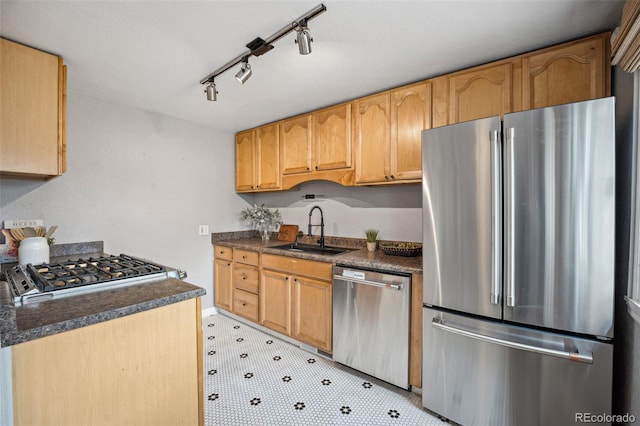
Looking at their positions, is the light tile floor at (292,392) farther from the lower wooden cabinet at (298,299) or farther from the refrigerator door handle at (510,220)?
the refrigerator door handle at (510,220)

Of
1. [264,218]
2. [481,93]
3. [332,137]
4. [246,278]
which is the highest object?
[481,93]

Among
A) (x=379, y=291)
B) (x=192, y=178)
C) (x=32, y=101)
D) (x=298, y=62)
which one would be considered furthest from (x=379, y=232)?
(x=32, y=101)

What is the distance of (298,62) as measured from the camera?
6.13 ft

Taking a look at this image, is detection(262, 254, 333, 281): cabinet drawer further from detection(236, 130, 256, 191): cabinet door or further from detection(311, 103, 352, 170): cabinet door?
detection(236, 130, 256, 191): cabinet door

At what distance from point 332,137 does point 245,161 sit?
1364 millimetres

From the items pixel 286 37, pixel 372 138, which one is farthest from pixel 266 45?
pixel 372 138

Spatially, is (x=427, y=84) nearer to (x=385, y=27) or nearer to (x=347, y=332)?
(x=385, y=27)

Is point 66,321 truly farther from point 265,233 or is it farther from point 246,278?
point 265,233

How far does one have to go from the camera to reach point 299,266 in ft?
8.04

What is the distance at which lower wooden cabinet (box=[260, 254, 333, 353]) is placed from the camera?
2.30 metres

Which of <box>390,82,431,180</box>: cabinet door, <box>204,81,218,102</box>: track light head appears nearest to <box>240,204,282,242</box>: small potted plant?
<box>204,81,218,102</box>: track light head

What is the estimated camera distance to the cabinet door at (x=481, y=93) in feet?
5.81

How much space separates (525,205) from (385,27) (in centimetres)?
120

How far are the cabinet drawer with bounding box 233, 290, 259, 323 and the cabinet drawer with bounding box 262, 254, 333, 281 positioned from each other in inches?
16.8
